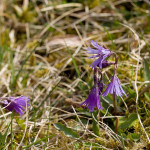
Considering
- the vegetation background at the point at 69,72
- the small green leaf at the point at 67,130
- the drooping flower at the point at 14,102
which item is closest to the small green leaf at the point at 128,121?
the vegetation background at the point at 69,72

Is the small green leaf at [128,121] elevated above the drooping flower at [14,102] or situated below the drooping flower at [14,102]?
below

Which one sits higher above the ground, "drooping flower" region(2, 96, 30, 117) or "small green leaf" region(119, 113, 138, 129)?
"drooping flower" region(2, 96, 30, 117)

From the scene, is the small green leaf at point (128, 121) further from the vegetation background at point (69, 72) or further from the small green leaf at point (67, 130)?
the small green leaf at point (67, 130)

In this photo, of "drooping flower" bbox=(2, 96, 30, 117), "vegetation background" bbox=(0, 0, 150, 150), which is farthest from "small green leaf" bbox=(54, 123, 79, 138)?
"drooping flower" bbox=(2, 96, 30, 117)

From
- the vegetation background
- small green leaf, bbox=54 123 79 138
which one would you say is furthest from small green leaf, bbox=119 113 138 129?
small green leaf, bbox=54 123 79 138

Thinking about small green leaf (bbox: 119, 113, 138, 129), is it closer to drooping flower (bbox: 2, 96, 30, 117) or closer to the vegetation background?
the vegetation background

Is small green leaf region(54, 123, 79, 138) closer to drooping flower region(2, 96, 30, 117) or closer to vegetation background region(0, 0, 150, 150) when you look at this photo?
vegetation background region(0, 0, 150, 150)

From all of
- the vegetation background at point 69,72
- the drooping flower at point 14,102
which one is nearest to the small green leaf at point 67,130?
the vegetation background at point 69,72

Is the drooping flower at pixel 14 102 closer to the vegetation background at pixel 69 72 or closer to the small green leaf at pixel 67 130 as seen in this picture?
the vegetation background at pixel 69 72
